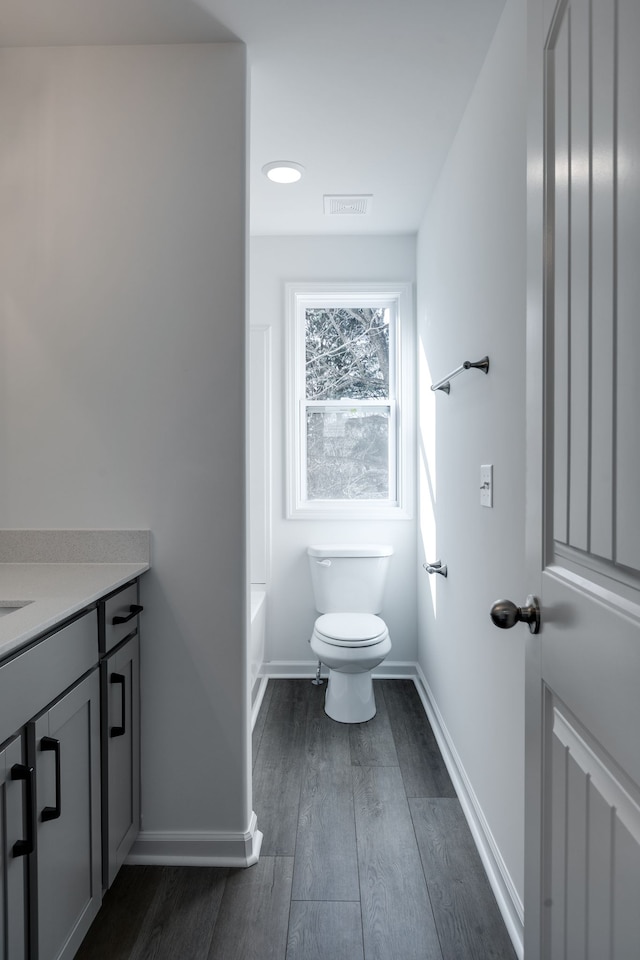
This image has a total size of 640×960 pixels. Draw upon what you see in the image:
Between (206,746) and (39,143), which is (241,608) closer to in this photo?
(206,746)

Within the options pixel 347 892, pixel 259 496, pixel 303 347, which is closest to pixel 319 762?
pixel 347 892

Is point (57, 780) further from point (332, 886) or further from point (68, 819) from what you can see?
point (332, 886)

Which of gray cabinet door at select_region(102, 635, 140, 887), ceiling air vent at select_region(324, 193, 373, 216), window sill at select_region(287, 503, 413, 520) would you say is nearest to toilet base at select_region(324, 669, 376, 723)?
window sill at select_region(287, 503, 413, 520)

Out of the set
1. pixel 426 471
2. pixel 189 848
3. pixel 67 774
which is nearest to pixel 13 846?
pixel 67 774

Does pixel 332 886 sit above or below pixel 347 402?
below

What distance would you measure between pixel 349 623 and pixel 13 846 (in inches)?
72.9

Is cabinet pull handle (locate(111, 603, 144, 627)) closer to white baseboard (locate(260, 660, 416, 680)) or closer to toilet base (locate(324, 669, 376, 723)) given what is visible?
toilet base (locate(324, 669, 376, 723))

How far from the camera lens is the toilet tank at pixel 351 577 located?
314 centimetres

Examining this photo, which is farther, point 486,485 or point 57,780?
point 486,485

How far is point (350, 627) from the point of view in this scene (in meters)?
2.76

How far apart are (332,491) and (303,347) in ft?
2.71

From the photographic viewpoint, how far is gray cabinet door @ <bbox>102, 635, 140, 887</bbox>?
1.55 meters

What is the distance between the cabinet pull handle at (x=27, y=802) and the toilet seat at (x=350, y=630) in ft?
5.33

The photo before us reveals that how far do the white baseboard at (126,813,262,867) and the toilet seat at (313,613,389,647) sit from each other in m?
0.96
